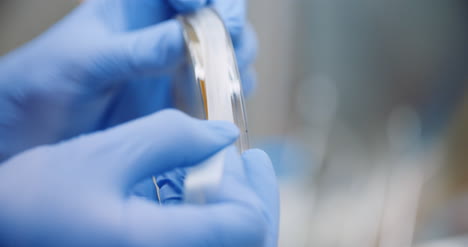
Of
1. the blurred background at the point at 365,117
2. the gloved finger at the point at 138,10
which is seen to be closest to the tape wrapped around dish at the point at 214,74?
the gloved finger at the point at 138,10

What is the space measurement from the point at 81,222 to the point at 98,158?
57 millimetres

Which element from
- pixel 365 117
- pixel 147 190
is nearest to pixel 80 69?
pixel 147 190

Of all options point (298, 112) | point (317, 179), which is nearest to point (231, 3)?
point (298, 112)

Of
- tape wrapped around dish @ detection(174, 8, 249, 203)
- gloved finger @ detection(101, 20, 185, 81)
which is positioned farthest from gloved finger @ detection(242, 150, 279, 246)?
gloved finger @ detection(101, 20, 185, 81)

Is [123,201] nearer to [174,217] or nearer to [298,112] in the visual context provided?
[174,217]

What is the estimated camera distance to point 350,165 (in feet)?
3.55

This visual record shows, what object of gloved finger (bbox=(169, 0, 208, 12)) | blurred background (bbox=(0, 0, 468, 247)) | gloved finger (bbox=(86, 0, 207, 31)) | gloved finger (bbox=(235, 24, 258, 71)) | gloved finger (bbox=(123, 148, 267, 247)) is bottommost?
blurred background (bbox=(0, 0, 468, 247))

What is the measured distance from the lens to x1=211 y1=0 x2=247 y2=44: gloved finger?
69cm

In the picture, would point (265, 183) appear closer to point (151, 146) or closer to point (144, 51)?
point (151, 146)

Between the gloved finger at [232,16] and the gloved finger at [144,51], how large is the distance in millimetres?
116

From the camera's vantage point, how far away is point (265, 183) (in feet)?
1.47

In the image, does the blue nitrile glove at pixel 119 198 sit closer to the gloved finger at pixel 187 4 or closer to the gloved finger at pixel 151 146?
the gloved finger at pixel 151 146

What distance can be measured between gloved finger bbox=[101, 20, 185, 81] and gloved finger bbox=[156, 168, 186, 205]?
0.18 meters

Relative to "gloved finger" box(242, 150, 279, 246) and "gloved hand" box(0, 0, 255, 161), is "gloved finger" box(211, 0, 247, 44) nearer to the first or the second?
"gloved hand" box(0, 0, 255, 161)
